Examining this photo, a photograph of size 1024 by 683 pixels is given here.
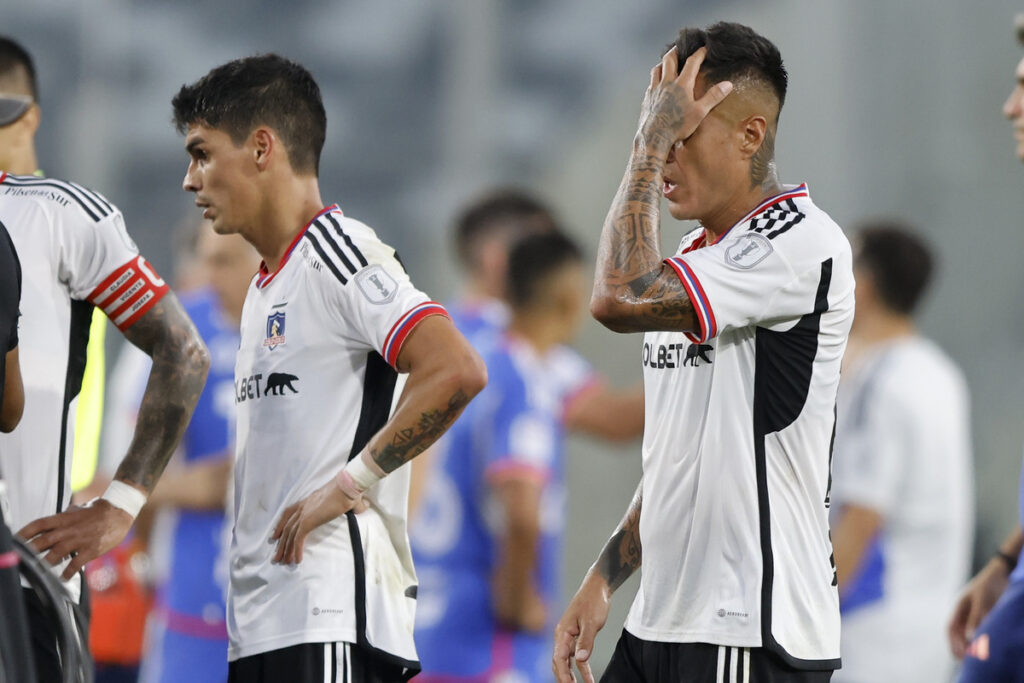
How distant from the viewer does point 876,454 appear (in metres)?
6.09

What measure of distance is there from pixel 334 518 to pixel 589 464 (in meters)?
7.36

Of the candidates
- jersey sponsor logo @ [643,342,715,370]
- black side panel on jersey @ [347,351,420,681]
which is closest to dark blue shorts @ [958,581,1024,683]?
jersey sponsor logo @ [643,342,715,370]

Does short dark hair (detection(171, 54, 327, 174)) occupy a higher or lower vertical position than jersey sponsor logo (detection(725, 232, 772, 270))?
higher

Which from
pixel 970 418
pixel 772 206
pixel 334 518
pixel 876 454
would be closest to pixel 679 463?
pixel 772 206

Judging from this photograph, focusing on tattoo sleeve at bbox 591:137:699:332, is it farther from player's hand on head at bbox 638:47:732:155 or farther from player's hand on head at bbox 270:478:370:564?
player's hand on head at bbox 270:478:370:564

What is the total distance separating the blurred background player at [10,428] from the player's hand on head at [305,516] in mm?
558

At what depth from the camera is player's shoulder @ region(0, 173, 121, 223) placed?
3441 mm

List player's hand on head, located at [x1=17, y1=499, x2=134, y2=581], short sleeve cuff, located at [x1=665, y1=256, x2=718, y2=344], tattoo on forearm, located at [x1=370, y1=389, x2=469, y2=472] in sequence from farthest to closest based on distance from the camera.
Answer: player's hand on head, located at [x1=17, y1=499, x2=134, y2=581] < tattoo on forearm, located at [x1=370, y1=389, x2=469, y2=472] < short sleeve cuff, located at [x1=665, y1=256, x2=718, y2=344]

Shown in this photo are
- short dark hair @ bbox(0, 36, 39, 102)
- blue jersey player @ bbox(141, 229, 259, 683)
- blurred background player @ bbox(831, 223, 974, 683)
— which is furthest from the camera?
blurred background player @ bbox(831, 223, 974, 683)

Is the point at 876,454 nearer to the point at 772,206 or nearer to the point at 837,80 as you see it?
the point at 772,206

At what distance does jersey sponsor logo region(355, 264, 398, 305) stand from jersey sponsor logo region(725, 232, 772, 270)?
759 mm

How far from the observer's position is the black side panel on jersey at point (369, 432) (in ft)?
10.4

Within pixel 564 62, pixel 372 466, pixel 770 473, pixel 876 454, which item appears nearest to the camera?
pixel 770 473

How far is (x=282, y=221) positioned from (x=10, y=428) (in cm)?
77
